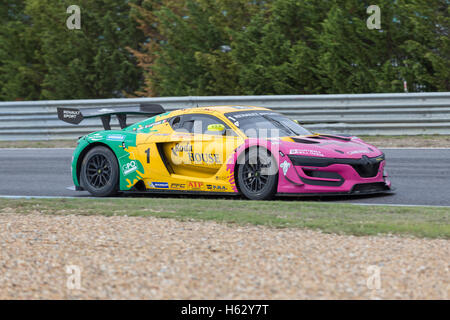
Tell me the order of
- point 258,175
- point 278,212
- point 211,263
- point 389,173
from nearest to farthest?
point 211,263 → point 278,212 → point 258,175 → point 389,173

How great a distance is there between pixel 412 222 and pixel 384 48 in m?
10.0

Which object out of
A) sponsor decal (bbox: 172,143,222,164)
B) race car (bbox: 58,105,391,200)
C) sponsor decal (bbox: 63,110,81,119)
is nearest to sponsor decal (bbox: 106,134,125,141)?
race car (bbox: 58,105,391,200)

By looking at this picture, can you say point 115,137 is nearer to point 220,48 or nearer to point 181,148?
point 181,148

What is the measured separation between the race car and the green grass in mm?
327

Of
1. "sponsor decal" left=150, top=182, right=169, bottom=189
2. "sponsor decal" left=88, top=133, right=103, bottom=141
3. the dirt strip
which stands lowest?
the dirt strip

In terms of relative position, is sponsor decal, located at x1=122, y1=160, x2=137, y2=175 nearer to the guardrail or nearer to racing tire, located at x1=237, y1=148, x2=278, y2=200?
racing tire, located at x1=237, y1=148, x2=278, y2=200

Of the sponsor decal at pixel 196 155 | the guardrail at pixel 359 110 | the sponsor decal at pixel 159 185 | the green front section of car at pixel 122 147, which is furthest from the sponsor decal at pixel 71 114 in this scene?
the guardrail at pixel 359 110

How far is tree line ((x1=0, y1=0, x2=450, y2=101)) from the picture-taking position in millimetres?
16516

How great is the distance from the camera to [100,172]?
34.8 ft

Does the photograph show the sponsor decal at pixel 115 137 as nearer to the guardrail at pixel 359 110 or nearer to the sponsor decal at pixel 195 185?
the sponsor decal at pixel 195 185

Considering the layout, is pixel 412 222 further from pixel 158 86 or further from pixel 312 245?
pixel 158 86

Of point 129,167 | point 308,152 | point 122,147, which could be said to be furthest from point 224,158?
point 122,147

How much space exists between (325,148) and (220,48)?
1220 centimetres
